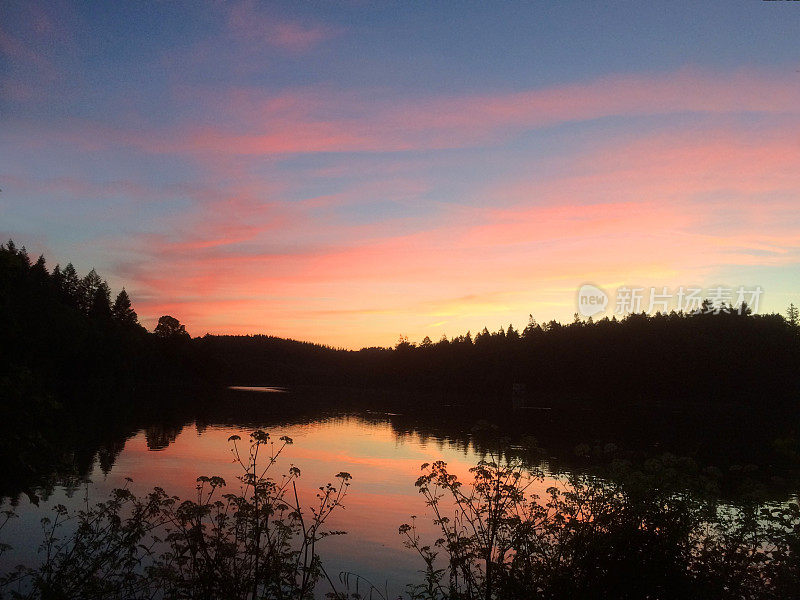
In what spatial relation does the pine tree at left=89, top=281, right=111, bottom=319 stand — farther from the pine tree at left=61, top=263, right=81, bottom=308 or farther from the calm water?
the calm water

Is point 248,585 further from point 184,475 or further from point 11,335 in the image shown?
point 184,475

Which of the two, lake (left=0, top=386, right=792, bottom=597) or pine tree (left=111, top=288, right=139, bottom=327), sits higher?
pine tree (left=111, top=288, right=139, bottom=327)

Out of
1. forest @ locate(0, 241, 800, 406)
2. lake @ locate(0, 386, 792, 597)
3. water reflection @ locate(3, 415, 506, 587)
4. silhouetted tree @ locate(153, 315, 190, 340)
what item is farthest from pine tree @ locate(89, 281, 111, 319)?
water reflection @ locate(3, 415, 506, 587)

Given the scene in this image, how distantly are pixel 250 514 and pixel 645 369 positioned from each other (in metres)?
138

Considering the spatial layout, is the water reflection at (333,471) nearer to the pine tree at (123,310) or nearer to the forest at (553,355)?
the forest at (553,355)

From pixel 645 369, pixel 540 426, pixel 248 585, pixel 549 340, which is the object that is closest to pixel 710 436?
pixel 540 426

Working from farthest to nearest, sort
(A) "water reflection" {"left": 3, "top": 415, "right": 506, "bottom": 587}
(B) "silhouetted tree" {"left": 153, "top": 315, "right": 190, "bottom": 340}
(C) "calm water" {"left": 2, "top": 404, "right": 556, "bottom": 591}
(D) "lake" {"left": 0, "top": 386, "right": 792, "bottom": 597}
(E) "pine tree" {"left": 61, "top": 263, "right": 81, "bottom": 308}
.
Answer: (B) "silhouetted tree" {"left": 153, "top": 315, "right": 190, "bottom": 340}, (E) "pine tree" {"left": 61, "top": 263, "right": 81, "bottom": 308}, (A) "water reflection" {"left": 3, "top": 415, "right": 506, "bottom": 587}, (D) "lake" {"left": 0, "top": 386, "right": 792, "bottom": 597}, (C) "calm water" {"left": 2, "top": 404, "right": 556, "bottom": 591}

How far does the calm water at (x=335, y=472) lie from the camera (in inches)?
662

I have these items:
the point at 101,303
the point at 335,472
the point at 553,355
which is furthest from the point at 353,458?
the point at 553,355

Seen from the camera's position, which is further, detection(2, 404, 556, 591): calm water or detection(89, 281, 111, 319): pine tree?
detection(89, 281, 111, 319): pine tree

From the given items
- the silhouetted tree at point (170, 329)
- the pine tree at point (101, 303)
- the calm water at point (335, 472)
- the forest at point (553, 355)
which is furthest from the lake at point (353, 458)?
the silhouetted tree at point (170, 329)

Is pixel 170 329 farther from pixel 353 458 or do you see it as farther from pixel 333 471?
pixel 333 471

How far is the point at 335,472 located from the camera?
31719 mm

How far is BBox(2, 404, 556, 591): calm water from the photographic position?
1681cm
